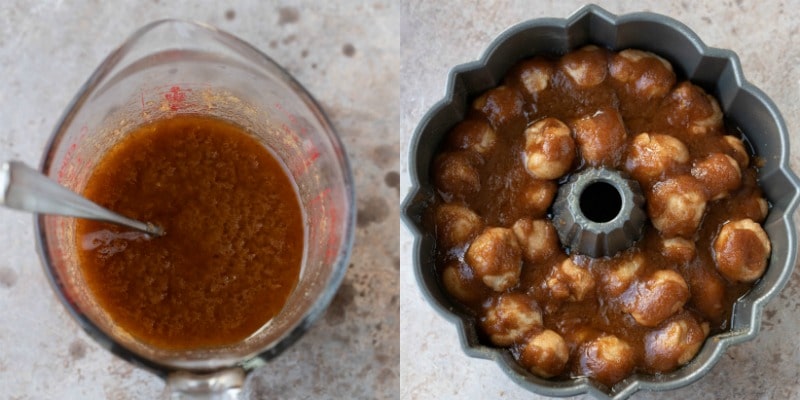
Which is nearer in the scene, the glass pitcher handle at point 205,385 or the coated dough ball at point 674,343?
the glass pitcher handle at point 205,385

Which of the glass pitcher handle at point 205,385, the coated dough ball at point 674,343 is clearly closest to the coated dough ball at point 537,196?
the coated dough ball at point 674,343

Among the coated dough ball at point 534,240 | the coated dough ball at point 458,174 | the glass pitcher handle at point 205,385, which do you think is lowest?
the coated dough ball at point 534,240

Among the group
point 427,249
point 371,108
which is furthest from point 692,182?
point 371,108

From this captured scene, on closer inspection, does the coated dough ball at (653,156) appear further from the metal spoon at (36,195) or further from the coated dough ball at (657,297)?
the metal spoon at (36,195)

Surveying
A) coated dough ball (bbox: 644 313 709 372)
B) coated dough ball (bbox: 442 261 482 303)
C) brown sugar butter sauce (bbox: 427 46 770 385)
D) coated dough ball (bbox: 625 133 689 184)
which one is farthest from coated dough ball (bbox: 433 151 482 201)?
coated dough ball (bbox: 644 313 709 372)

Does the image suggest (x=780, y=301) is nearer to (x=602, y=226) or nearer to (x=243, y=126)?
(x=602, y=226)

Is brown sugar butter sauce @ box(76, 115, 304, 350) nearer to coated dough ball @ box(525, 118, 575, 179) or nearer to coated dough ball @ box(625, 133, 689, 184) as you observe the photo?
coated dough ball @ box(525, 118, 575, 179)
